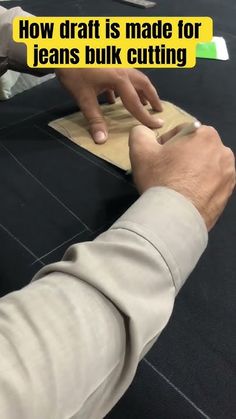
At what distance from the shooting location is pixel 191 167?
1.56ft

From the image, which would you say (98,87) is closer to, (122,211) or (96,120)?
(96,120)

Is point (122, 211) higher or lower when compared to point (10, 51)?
lower

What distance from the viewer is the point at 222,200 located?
0.48 m

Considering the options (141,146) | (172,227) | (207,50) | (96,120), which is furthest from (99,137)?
(207,50)

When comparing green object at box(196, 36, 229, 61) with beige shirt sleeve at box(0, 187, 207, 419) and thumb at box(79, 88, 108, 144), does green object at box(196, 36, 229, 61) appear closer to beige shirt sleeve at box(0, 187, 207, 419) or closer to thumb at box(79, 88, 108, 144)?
thumb at box(79, 88, 108, 144)

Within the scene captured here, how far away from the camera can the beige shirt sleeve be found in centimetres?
26

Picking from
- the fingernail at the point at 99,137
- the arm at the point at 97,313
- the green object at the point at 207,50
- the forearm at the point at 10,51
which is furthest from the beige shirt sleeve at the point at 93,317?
the green object at the point at 207,50

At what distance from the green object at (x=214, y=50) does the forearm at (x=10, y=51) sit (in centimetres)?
41

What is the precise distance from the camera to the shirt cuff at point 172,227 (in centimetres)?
35

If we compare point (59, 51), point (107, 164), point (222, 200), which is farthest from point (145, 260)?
point (59, 51)

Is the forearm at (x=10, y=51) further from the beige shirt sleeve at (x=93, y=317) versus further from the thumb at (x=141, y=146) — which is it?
the beige shirt sleeve at (x=93, y=317)

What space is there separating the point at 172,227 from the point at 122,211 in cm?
21

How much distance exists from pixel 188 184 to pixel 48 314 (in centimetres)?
22

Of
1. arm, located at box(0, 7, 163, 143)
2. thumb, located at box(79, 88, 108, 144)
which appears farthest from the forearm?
thumb, located at box(79, 88, 108, 144)
